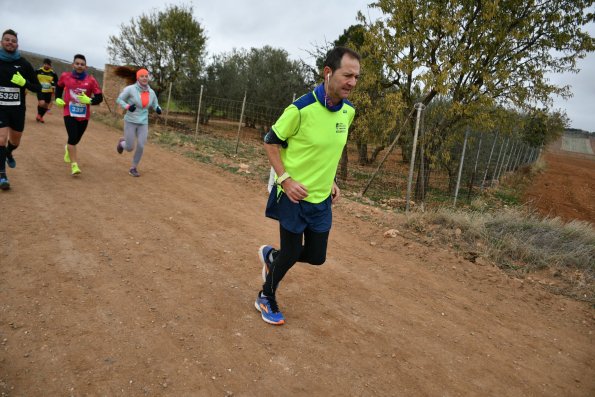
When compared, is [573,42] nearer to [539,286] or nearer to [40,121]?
[539,286]

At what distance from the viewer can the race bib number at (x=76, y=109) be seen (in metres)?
6.32

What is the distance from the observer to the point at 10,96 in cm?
538

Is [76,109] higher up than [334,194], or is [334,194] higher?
[76,109]

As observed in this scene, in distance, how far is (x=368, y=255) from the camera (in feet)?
17.0

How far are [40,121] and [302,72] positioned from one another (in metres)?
14.0

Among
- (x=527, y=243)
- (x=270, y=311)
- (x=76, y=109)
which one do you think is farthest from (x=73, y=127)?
(x=527, y=243)

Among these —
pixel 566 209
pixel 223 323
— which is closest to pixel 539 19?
pixel 566 209

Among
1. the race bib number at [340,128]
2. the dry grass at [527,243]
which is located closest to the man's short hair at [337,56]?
the race bib number at [340,128]

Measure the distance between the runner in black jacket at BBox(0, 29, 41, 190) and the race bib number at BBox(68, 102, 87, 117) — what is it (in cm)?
65

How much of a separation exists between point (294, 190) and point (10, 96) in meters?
4.94

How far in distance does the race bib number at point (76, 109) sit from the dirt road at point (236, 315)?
1.26m

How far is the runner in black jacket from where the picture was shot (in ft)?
17.2

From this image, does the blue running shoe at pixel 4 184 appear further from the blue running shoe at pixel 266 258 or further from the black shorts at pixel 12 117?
the blue running shoe at pixel 266 258

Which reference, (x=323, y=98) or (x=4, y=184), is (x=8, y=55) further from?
(x=323, y=98)
